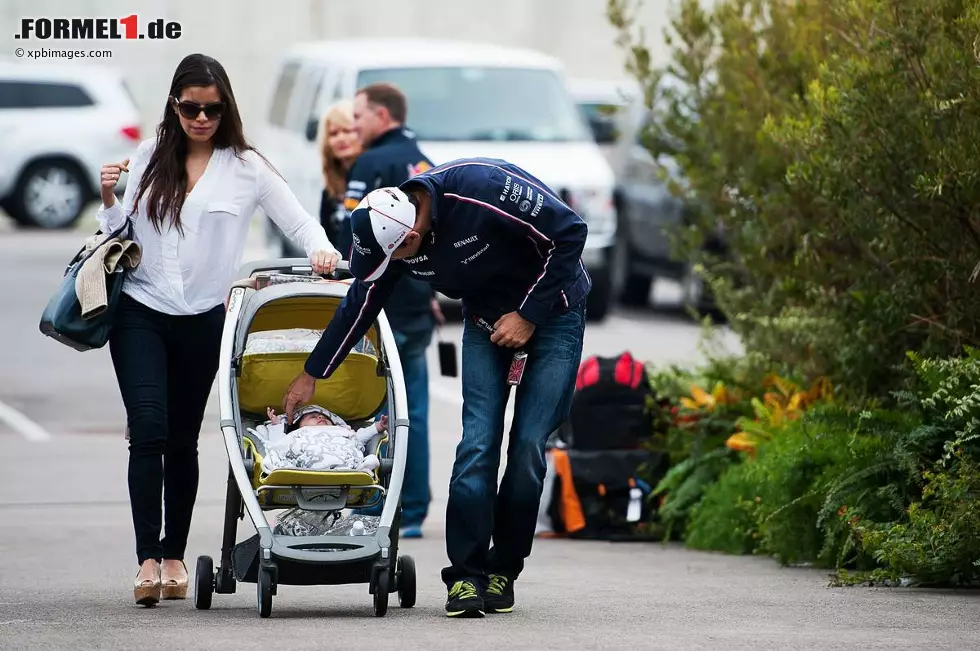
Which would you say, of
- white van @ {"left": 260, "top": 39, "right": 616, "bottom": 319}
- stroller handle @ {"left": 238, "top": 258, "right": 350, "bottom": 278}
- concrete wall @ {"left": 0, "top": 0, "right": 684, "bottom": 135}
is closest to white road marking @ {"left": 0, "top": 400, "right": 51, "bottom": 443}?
white van @ {"left": 260, "top": 39, "right": 616, "bottom": 319}

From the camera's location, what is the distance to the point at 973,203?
306 inches

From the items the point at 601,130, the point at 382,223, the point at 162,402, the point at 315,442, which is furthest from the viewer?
the point at 601,130

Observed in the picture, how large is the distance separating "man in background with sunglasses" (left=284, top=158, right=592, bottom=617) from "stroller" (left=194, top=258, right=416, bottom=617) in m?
0.22

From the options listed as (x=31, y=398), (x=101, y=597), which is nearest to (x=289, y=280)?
(x=101, y=597)

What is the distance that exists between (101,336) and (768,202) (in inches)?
144

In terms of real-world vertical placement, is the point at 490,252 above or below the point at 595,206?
below

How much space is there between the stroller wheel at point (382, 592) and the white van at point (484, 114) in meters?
10.7

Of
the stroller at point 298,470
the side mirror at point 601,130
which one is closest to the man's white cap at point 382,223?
the stroller at point 298,470

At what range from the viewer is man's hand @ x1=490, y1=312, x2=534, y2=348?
661cm

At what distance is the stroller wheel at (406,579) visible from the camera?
6832mm

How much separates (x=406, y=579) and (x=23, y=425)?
6.96 metres

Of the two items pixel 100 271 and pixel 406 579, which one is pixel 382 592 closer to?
pixel 406 579

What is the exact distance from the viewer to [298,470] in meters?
6.54

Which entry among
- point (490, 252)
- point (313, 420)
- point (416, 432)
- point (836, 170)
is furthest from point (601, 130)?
point (490, 252)
